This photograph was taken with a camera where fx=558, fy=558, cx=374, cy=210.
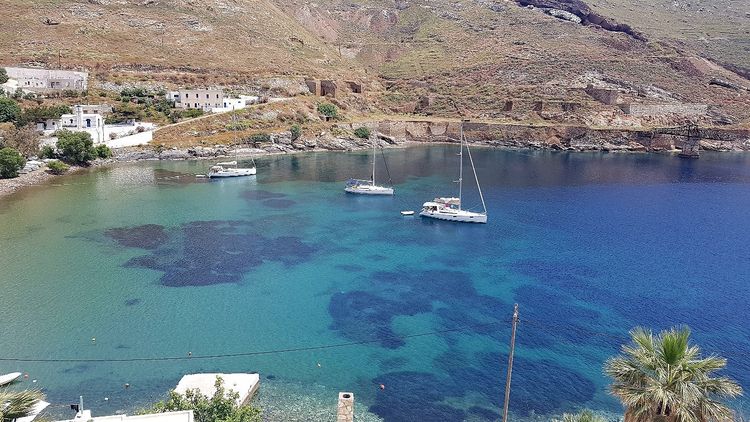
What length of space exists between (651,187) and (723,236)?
2552cm

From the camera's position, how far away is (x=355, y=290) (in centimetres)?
4034

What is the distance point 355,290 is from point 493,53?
12927 cm

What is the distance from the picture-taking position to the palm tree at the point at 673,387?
13828 millimetres

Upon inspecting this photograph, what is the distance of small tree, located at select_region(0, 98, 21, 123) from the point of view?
83500 mm

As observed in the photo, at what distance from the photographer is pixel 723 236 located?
55781mm

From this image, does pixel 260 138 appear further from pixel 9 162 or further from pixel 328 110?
pixel 9 162

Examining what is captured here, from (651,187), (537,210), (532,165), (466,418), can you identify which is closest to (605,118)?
(532,165)

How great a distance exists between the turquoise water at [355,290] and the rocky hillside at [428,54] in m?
55.2

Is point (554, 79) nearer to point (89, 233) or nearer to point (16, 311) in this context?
point (89, 233)

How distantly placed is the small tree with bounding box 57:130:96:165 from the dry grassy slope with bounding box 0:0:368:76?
124ft

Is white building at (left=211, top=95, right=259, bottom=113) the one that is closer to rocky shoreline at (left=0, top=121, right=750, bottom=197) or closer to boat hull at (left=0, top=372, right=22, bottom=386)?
rocky shoreline at (left=0, top=121, right=750, bottom=197)

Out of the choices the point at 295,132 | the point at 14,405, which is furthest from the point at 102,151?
the point at 14,405

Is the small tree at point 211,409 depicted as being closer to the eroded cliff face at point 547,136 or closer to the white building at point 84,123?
the white building at point 84,123

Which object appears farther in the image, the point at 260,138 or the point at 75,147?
the point at 260,138
